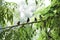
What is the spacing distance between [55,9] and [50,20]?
9 centimetres

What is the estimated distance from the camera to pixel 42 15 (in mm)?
1653

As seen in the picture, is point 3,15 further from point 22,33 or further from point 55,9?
point 55,9

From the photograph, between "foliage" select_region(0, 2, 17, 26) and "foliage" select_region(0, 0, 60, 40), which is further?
"foliage" select_region(0, 2, 17, 26)

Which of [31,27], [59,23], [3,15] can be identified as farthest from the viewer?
[3,15]

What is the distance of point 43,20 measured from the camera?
1.64m

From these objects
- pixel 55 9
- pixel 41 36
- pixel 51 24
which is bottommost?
pixel 41 36

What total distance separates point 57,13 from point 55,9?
1.5 inches

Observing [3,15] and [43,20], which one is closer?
[43,20]

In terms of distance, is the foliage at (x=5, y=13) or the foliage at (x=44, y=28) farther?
the foliage at (x=5, y=13)

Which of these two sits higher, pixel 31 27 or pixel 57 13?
pixel 57 13

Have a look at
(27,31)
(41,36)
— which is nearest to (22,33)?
(27,31)

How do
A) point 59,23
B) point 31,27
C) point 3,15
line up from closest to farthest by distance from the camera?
1. point 59,23
2. point 31,27
3. point 3,15

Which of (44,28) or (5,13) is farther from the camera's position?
(5,13)

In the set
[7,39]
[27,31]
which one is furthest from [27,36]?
[7,39]
